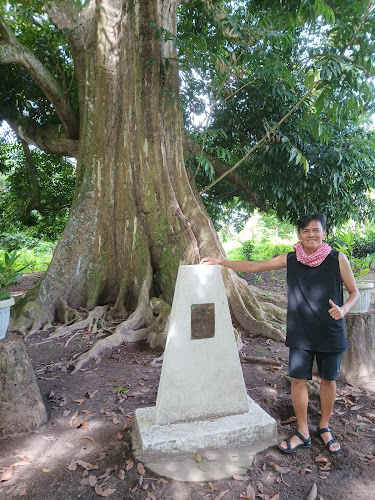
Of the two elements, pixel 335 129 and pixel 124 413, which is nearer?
pixel 124 413

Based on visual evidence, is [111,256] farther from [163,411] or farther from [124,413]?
[163,411]

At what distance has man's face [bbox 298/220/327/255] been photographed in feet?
9.16

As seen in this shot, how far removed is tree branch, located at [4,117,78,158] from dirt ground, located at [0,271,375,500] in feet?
16.4

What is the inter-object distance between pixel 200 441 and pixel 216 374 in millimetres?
496

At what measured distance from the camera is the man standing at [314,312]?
2.80 meters

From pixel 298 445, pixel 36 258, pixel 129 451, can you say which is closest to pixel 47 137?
pixel 129 451

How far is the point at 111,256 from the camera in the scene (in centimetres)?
628

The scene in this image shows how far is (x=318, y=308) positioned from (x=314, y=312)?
0.04m

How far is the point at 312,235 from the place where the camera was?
2807 millimetres

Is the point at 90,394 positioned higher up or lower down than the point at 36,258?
lower down

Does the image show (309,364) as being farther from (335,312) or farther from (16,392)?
(16,392)

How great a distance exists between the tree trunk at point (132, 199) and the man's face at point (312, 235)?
288 cm

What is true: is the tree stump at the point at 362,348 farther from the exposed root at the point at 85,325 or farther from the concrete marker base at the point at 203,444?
the exposed root at the point at 85,325

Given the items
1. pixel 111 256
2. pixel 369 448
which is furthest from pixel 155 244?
pixel 369 448
